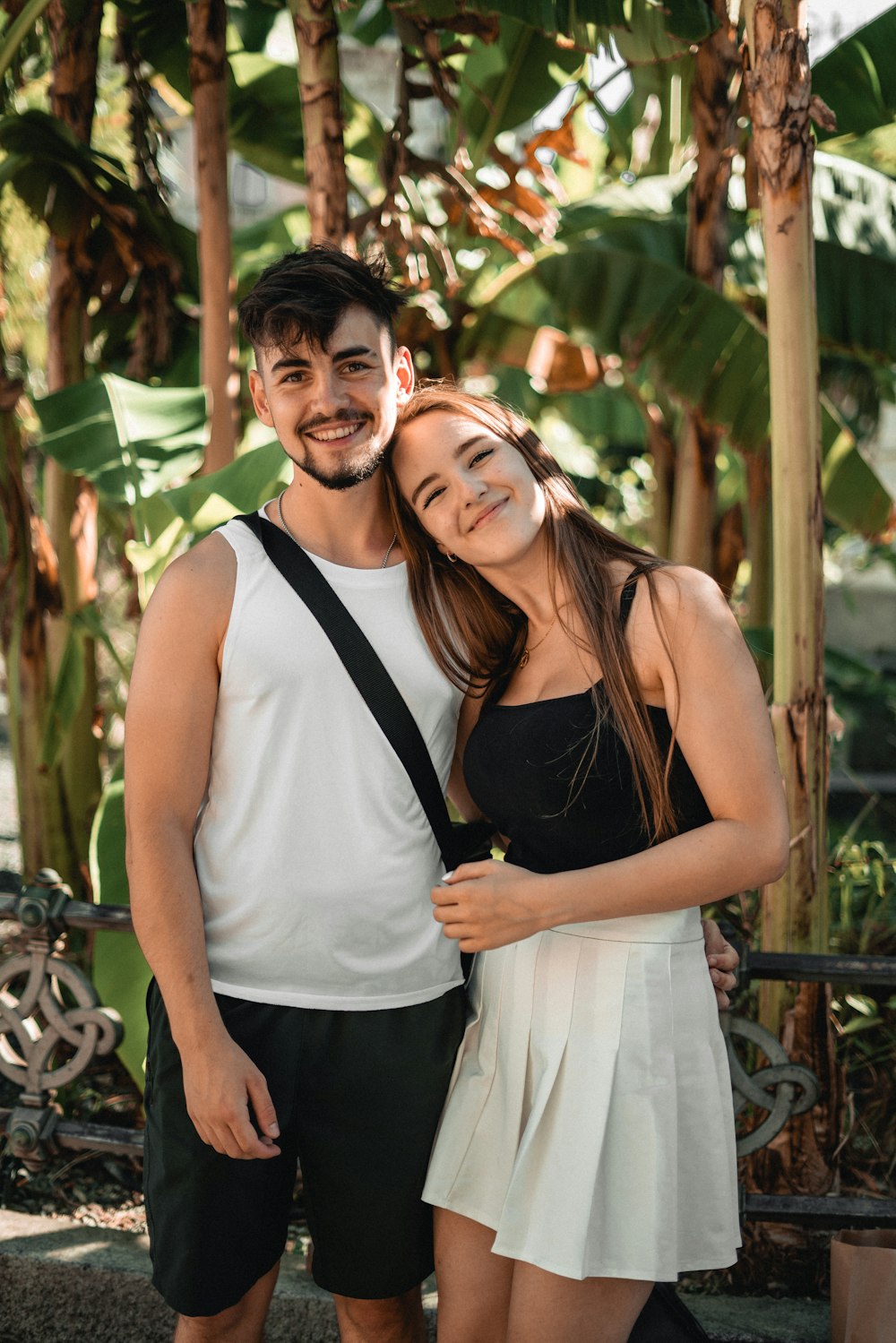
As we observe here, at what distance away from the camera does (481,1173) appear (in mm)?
1808

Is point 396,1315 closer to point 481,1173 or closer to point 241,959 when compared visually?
point 481,1173

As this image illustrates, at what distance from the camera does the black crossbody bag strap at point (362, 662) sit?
183 cm

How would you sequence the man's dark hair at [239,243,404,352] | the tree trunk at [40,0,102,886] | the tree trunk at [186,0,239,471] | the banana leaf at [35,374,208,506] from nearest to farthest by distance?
the man's dark hair at [239,243,404,352]
the banana leaf at [35,374,208,506]
the tree trunk at [186,0,239,471]
the tree trunk at [40,0,102,886]

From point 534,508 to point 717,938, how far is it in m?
0.83

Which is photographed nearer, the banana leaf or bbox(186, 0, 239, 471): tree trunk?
the banana leaf

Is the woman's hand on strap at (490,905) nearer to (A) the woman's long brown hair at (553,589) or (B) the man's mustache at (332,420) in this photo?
(A) the woman's long brown hair at (553,589)

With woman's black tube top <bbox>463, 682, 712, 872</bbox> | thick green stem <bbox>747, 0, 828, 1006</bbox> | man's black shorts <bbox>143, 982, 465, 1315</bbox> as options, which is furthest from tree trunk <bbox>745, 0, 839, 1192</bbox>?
man's black shorts <bbox>143, 982, 465, 1315</bbox>

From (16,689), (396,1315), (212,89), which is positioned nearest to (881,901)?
(396,1315)

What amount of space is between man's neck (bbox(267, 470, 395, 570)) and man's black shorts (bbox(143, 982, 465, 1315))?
0.79 metres

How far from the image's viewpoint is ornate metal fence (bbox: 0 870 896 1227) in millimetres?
2303

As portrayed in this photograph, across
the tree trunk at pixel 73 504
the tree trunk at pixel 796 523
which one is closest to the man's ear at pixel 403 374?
the tree trunk at pixel 796 523

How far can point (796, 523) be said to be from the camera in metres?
2.45

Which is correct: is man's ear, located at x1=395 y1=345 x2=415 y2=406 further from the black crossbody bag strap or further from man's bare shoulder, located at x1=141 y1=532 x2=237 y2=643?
man's bare shoulder, located at x1=141 y1=532 x2=237 y2=643

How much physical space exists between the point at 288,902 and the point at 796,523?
1.43 metres
